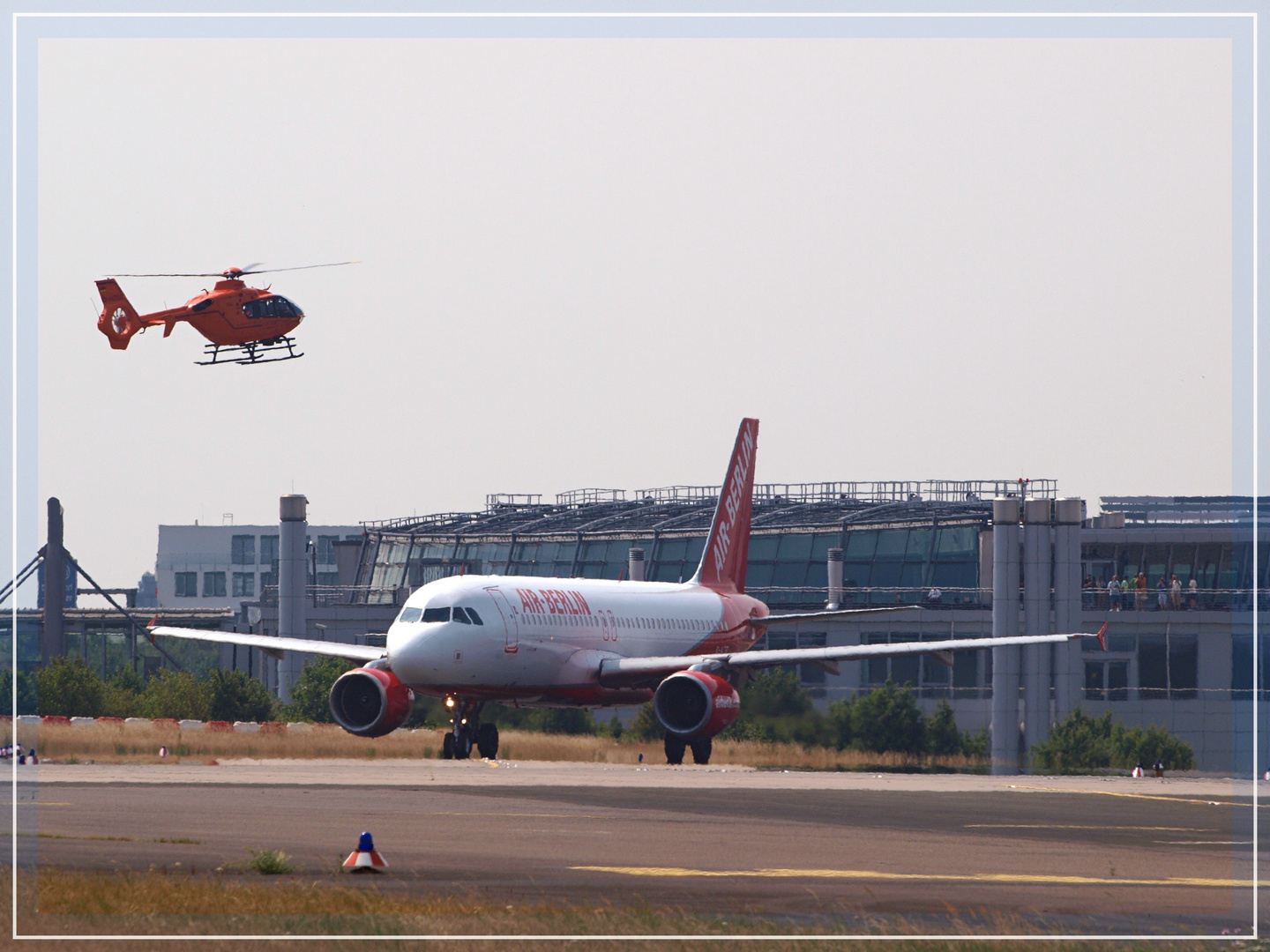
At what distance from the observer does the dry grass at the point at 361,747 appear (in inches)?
1714

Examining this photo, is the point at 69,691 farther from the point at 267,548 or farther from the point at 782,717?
the point at 267,548

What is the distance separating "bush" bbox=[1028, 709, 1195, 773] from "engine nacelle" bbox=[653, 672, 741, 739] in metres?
12.8

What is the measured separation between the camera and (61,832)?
808 inches

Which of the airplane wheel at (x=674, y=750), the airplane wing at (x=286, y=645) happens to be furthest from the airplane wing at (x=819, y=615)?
the airplane wing at (x=286, y=645)

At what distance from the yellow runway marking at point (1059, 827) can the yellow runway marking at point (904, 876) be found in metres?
6.56

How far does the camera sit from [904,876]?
17.3 m

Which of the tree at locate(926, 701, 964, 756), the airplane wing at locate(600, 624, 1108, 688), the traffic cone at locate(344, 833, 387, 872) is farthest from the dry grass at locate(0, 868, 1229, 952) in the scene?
the tree at locate(926, 701, 964, 756)

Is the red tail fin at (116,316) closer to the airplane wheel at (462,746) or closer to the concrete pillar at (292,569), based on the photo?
the airplane wheel at (462,746)

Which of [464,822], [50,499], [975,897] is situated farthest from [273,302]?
[50,499]

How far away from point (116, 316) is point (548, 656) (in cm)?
2107

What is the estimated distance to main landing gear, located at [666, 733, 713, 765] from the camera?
42.9 metres

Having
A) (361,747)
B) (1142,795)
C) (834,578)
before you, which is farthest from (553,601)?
(834,578)

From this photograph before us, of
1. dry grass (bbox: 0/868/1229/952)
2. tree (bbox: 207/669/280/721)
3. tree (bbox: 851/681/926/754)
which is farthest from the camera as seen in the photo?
tree (bbox: 207/669/280/721)

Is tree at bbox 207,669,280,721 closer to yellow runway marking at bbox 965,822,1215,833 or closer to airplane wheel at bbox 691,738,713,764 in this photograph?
airplane wheel at bbox 691,738,713,764
